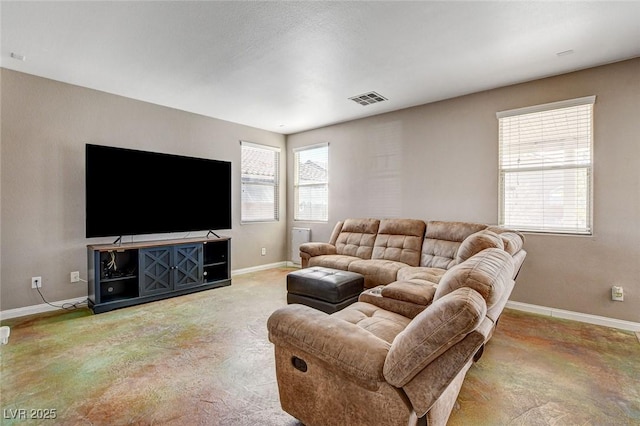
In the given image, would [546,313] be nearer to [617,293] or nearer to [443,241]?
[617,293]

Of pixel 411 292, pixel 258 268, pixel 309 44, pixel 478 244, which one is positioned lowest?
pixel 258 268

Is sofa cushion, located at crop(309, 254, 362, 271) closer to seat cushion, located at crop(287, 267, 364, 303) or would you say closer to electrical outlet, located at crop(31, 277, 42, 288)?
seat cushion, located at crop(287, 267, 364, 303)

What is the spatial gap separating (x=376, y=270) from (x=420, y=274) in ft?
1.76

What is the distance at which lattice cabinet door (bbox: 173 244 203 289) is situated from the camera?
401cm

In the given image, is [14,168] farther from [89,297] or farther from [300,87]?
[300,87]

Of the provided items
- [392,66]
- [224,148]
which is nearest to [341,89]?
[392,66]

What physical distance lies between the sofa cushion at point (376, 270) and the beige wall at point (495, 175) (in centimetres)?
117

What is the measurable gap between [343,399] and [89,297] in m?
3.63

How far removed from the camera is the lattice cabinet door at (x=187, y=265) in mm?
4008

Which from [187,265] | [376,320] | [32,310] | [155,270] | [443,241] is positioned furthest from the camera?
[187,265]

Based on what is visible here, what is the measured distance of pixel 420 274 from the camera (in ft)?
10.1

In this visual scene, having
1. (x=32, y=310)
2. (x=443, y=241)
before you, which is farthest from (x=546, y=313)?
(x=32, y=310)

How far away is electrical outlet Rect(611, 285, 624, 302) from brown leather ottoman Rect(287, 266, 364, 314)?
250 cm

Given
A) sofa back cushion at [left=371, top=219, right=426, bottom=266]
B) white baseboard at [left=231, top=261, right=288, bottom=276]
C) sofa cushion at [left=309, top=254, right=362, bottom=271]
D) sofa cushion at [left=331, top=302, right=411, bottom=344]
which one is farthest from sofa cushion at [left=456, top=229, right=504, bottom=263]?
white baseboard at [left=231, top=261, right=288, bottom=276]
